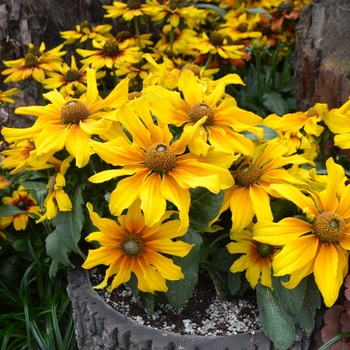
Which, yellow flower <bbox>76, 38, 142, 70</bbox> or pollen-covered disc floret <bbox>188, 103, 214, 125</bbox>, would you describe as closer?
pollen-covered disc floret <bbox>188, 103, 214, 125</bbox>

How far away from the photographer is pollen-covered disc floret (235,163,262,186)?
3.78ft

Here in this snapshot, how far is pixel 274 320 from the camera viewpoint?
1144 mm

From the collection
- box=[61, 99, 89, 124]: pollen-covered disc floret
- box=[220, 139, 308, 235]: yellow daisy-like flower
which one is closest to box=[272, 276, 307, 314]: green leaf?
box=[220, 139, 308, 235]: yellow daisy-like flower

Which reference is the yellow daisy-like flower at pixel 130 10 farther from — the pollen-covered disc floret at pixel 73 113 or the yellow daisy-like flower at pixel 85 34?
the pollen-covered disc floret at pixel 73 113

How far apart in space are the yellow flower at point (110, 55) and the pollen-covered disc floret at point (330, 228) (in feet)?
3.22

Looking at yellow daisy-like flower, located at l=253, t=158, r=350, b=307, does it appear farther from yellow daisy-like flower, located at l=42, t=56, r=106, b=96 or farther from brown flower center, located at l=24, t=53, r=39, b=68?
brown flower center, located at l=24, t=53, r=39, b=68

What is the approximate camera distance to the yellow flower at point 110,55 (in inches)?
71.9

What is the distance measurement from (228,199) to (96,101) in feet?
1.23

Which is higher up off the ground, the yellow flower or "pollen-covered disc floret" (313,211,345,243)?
"pollen-covered disc floret" (313,211,345,243)

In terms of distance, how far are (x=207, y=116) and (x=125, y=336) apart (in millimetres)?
498

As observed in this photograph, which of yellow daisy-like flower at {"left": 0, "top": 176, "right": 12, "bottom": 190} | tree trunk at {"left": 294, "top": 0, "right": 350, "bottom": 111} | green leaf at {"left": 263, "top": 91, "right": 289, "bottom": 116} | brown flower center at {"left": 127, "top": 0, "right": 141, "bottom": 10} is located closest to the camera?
yellow daisy-like flower at {"left": 0, "top": 176, "right": 12, "bottom": 190}

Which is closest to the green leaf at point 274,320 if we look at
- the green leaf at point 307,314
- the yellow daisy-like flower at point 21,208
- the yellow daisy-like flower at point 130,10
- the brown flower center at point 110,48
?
the green leaf at point 307,314

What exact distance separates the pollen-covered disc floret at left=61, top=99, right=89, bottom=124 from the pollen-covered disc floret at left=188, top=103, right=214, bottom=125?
23 cm

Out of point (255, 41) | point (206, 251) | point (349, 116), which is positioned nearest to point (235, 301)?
point (206, 251)
